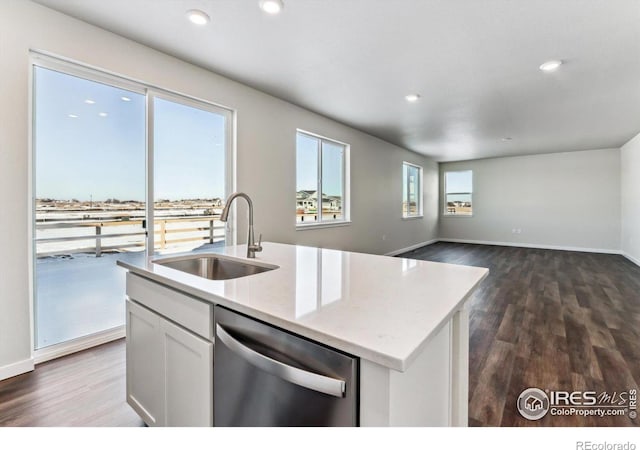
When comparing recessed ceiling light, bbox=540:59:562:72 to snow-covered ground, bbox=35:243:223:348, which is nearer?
snow-covered ground, bbox=35:243:223:348

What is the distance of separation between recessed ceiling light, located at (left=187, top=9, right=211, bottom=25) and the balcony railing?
5.67ft

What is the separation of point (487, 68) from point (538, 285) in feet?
10.1

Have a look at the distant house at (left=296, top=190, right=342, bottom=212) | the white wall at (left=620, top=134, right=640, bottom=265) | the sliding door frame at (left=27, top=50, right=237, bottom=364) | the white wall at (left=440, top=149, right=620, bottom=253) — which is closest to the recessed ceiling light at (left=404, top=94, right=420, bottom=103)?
the distant house at (left=296, top=190, right=342, bottom=212)

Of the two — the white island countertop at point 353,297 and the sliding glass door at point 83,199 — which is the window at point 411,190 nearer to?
the sliding glass door at point 83,199

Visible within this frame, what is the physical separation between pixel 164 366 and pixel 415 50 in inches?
119

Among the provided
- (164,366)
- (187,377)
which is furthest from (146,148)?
(187,377)

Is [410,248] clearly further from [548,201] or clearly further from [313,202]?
[548,201]

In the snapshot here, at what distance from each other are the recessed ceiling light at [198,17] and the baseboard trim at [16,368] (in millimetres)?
2717

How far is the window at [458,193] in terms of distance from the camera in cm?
909

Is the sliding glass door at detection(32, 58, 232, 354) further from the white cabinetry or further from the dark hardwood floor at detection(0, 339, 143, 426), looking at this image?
the white cabinetry

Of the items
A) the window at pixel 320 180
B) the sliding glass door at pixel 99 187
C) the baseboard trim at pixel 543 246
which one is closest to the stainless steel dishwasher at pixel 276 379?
the sliding glass door at pixel 99 187

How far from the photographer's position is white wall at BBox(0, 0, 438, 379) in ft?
6.72

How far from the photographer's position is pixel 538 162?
7.96 meters
